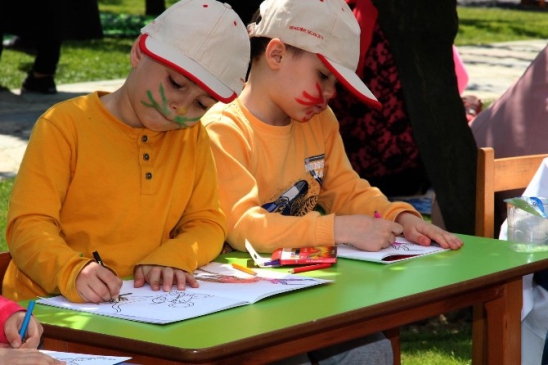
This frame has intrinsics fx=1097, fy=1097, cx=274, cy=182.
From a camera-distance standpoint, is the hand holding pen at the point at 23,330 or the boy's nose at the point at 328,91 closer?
the hand holding pen at the point at 23,330

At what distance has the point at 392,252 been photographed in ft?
10.9

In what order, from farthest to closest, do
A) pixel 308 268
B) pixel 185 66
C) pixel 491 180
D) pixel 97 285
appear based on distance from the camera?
pixel 491 180
pixel 308 268
pixel 185 66
pixel 97 285

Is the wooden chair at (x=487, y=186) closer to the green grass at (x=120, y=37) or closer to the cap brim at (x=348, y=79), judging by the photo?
the cap brim at (x=348, y=79)

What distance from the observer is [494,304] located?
3264 millimetres

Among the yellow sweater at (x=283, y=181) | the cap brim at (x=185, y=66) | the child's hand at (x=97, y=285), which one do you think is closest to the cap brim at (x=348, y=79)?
the yellow sweater at (x=283, y=181)

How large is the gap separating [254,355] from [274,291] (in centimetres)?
32

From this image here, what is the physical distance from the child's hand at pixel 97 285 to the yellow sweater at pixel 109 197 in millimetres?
206

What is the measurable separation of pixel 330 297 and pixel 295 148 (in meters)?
1.11

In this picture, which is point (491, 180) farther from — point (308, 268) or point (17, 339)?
point (17, 339)

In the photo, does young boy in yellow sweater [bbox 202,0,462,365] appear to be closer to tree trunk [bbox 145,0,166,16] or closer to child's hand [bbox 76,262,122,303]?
child's hand [bbox 76,262,122,303]

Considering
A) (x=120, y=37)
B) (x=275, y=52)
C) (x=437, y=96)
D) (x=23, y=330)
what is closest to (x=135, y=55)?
(x=275, y=52)

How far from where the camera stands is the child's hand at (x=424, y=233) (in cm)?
340

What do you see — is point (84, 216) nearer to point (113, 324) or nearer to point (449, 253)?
point (113, 324)

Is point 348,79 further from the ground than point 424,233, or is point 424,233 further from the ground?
point 348,79
